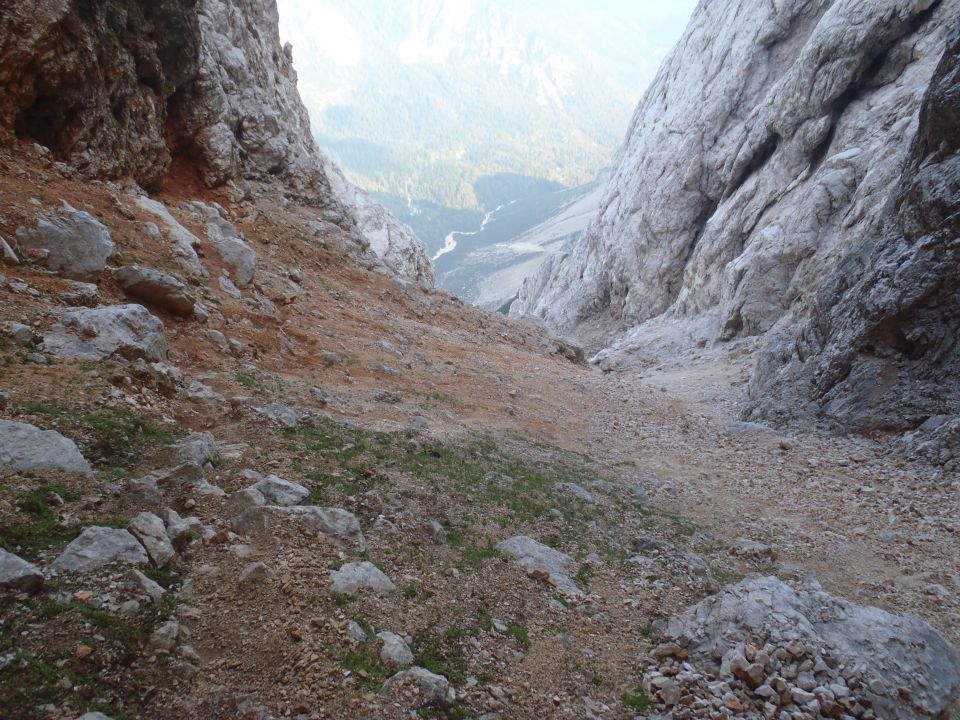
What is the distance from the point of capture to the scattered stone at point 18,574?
5004 millimetres

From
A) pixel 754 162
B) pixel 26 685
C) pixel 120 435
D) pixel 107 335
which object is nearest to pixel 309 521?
pixel 120 435

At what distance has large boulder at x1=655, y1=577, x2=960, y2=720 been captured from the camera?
6469mm

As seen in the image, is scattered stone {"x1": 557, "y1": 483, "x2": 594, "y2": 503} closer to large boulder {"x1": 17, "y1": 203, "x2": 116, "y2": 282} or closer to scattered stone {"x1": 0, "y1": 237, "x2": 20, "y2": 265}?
large boulder {"x1": 17, "y1": 203, "x2": 116, "y2": 282}

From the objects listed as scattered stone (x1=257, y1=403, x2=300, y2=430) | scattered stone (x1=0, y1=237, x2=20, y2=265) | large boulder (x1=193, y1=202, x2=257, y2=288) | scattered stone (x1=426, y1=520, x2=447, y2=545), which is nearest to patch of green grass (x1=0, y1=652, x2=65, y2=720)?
scattered stone (x1=426, y1=520, x2=447, y2=545)

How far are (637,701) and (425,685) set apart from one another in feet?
8.03

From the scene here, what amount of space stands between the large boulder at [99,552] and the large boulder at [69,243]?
24.2 feet

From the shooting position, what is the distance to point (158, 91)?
19.3m

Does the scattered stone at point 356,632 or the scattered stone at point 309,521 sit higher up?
the scattered stone at point 309,521

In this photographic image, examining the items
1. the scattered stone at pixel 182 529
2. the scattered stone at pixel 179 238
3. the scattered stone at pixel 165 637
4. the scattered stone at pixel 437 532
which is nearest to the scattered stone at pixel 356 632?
the scattered stone at pixel 165 637

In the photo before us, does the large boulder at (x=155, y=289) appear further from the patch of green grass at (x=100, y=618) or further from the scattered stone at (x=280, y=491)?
the patch of green grass at (x=100, y=618)

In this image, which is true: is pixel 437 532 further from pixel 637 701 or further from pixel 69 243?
pixel 69 243

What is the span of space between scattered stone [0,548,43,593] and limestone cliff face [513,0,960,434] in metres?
17.9

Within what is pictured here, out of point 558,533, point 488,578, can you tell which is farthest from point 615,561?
point 488,578

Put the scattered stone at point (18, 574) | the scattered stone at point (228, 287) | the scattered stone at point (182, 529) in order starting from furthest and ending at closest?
1. the scattered stone at point (228, 287)
2. the scattered stone at point (182, 529)
3. the scattered stone at point (18, 574)
